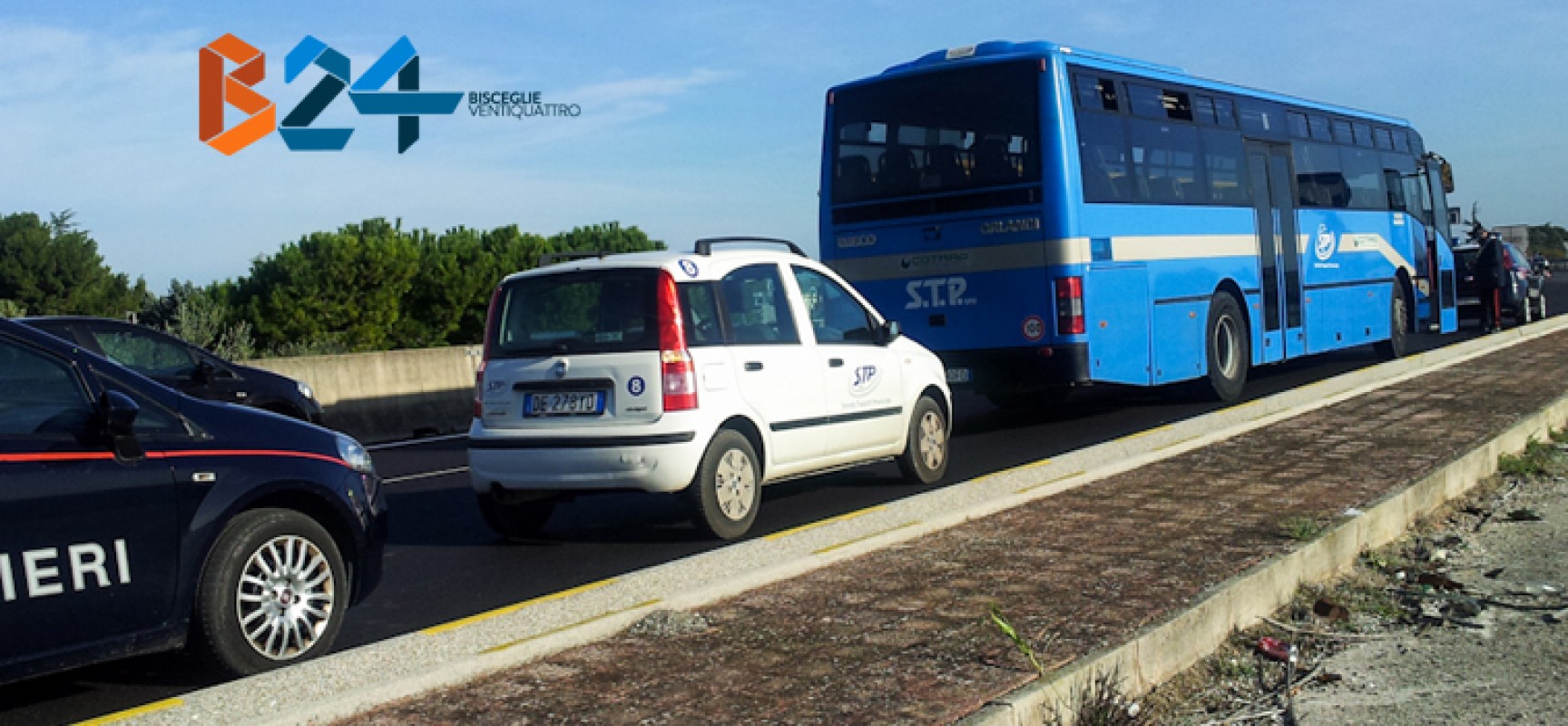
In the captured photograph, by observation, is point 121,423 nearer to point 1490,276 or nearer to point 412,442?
point 412,442

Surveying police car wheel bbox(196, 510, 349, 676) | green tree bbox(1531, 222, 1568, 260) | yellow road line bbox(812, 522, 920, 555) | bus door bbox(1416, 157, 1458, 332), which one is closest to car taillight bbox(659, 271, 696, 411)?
yellow road line bbox(812, 522, 920, 555)

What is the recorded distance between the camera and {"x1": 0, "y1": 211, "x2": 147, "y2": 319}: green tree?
3681 cm

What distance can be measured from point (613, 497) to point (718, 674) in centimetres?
615

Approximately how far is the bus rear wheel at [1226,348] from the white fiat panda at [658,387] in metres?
7.90

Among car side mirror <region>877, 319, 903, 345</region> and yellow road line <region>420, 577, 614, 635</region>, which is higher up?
car side mirror <region>877, 319, 903, 345</region>

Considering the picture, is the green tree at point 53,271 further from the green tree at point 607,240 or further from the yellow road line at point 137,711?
the yellow road line at point 137,711

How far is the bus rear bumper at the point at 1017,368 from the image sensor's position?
14.0m

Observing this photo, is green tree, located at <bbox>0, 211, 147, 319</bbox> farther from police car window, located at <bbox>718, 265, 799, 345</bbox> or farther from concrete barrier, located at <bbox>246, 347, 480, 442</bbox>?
police car window, located at <bbox>718, 265, 799, 345</bbox>

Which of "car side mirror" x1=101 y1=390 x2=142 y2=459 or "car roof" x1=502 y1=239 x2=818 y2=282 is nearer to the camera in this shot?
"car side mirror" x1=101 y1=390 x2=142 y2=459

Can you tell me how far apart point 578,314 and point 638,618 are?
324 cm

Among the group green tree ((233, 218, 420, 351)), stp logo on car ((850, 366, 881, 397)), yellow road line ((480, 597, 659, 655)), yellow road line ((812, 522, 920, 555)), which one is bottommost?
yellow road line ((812, 522, 920, 555))

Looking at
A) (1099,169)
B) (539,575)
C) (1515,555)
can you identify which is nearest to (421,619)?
(539,575)

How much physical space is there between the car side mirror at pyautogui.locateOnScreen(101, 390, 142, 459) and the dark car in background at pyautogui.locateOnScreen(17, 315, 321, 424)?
7.22 metres

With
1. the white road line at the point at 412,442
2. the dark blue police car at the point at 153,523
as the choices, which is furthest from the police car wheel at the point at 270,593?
the white road line at the point at 412,442
